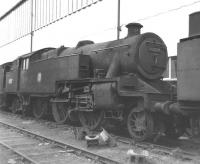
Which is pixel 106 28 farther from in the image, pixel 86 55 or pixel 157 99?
pixel 157 99

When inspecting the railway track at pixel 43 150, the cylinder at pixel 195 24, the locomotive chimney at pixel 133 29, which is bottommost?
the railway track at pixel 43 150

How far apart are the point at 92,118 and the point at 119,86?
6.66 feet

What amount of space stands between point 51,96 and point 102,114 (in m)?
3.31

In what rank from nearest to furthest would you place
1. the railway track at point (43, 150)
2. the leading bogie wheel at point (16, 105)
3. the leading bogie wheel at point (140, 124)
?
the railway track at point (43, 150) < the leading bogie wheel at point (140, 124) < the leading bogie wheel at point (16, 105)

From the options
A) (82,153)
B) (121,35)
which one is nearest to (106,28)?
(121,35)

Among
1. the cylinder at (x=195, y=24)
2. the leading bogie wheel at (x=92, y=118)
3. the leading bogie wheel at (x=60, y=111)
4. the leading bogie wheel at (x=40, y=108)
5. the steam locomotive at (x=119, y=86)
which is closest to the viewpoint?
the cylinder at (x=195, y=24)

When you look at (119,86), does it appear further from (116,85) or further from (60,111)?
(60,111)

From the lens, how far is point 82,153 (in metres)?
6.84

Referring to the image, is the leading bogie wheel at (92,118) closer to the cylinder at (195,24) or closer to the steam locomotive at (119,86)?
the steam locomotive at (119,86)

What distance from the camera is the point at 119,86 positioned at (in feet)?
27.7

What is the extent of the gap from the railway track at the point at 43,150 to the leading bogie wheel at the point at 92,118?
1806 millimetres

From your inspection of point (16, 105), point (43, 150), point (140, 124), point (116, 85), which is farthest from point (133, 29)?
point (16, 105)

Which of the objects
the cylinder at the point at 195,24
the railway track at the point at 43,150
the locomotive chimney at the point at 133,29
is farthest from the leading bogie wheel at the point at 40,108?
the cylinder at the point at 195,24

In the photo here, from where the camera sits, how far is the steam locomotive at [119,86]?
7938 millimetres
